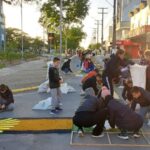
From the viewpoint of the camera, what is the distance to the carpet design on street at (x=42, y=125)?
10404 mm

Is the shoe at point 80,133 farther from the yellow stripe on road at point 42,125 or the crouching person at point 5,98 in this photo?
the crouching person at point 5,98

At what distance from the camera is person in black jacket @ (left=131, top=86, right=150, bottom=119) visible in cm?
1029

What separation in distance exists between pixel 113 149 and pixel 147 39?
47100mm

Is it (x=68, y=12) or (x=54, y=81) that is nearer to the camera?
(x=54, y=81)

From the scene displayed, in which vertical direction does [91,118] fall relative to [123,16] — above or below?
below

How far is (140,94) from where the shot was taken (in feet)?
34.1

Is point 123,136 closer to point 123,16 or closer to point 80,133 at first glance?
point 80,133

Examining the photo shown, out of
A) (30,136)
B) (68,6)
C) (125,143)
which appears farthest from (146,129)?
(68,6)

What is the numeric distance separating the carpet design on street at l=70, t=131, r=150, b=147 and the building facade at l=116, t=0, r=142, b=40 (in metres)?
92.0

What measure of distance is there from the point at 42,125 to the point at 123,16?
Result: 101999 millimetres

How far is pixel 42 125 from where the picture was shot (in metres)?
11.0

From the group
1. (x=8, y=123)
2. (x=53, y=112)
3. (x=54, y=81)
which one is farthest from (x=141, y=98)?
(x=8, y=123)

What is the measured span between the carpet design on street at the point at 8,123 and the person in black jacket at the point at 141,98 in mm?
2808

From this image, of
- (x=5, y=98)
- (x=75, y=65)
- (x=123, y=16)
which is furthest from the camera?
(x=123, y=16)
